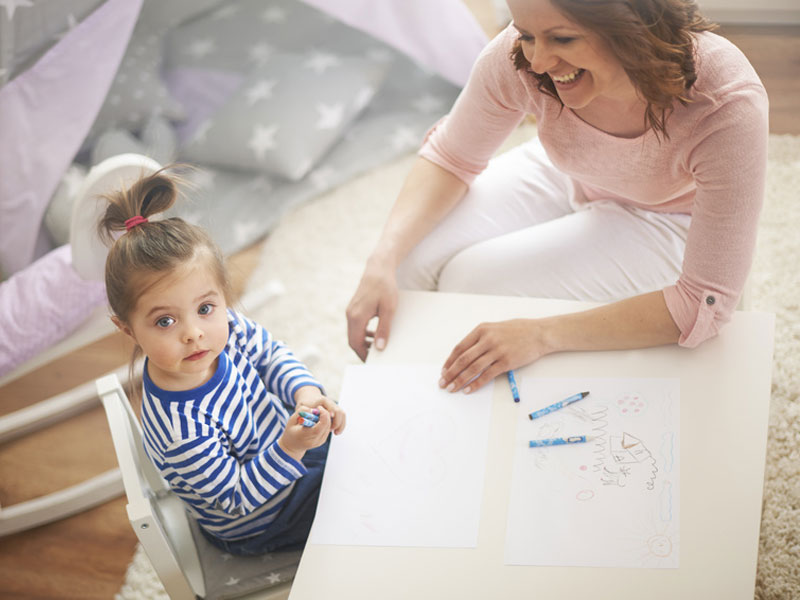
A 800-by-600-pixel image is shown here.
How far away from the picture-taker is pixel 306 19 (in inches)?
101

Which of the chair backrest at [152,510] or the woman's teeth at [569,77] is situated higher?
the woman's teeth at [569,77]

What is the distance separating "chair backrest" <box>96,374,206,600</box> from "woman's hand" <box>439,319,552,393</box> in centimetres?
40

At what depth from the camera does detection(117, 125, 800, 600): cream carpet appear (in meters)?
1.41

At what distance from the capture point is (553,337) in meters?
1.06

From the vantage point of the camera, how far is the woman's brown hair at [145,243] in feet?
3.35

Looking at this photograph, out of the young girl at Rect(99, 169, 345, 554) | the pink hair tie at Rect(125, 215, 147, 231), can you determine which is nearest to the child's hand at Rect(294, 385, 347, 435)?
the young girl at Rect(99, 169, 345, 554)

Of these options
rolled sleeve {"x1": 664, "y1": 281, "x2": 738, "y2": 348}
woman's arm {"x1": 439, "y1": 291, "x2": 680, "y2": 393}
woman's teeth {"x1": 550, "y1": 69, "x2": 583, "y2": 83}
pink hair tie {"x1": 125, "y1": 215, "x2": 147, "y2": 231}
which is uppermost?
woman's teeth {"x1": 550, "y1": 69, "x2": 583, "y2": 83}

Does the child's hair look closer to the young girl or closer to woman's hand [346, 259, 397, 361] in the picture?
the young girl

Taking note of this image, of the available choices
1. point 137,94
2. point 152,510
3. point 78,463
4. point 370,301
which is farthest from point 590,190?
point 137,94

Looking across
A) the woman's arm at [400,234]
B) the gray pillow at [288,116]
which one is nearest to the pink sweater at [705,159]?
the woman's arm at [400,234]

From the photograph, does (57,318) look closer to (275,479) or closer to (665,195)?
(275,479)

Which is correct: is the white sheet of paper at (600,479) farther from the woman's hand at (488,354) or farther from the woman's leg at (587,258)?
the woman's leg at (587,258)

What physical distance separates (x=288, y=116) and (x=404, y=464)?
1.49 metres

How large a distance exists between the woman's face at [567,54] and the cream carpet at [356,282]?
81 centimetres
